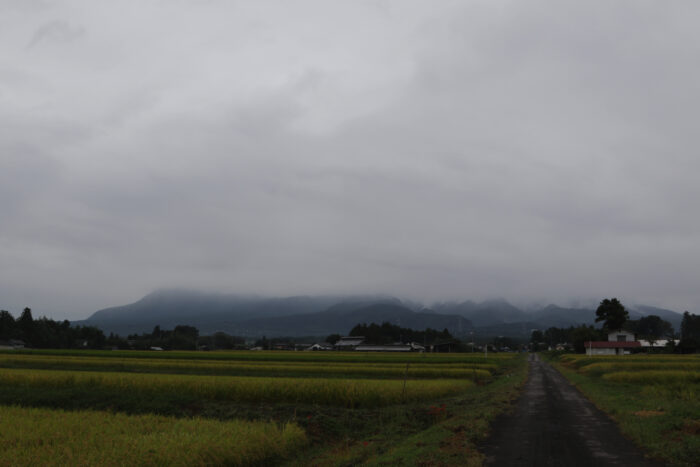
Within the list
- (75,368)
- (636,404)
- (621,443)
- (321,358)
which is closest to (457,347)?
(321,358)

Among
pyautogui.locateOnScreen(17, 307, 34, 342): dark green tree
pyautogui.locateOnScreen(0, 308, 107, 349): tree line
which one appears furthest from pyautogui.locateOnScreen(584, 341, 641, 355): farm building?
pyautogui.locateOnScreen(17, 307, 34, 342): dark green tree

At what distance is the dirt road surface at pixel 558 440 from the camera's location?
1405 centimetres


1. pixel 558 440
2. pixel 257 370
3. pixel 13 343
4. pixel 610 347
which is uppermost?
pixel 558 440

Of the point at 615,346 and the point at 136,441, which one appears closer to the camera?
the point at 136,441

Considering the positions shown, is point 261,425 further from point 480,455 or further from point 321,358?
point 321,358

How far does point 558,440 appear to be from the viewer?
1688 cm

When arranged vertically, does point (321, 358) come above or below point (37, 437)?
below

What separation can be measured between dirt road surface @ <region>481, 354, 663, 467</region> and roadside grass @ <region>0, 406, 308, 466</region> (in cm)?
727

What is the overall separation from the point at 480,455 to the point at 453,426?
4719 millimetres

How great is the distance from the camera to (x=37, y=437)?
51.5 ft

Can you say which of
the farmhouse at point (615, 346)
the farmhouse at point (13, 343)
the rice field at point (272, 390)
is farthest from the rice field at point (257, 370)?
the farmhouse at point (13, 343)

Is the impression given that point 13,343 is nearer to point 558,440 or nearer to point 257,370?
point 257,370

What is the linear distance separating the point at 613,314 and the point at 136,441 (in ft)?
457

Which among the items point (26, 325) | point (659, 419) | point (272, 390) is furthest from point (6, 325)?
point (659, 419)
